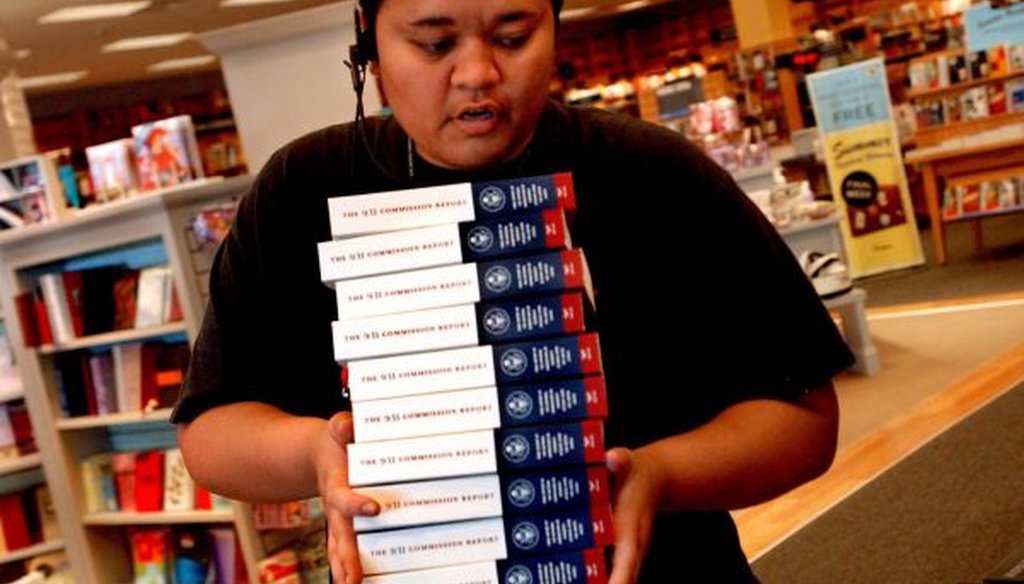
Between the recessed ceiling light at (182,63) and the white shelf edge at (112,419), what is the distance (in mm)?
13621

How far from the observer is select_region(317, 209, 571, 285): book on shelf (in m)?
0.93

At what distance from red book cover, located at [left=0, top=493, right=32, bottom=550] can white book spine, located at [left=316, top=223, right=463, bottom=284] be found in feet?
16.3

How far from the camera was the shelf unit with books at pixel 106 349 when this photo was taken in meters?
4.31

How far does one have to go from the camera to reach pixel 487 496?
0.89 m

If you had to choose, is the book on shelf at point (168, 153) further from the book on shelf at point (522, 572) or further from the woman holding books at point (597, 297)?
the book on shelf at point (522, 572)

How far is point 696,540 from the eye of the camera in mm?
1086

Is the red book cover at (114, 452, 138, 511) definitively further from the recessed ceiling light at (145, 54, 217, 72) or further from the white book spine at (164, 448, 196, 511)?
the recessed ceiling light at (145, 54, 217, 72)

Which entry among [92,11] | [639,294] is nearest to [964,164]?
[639,294]

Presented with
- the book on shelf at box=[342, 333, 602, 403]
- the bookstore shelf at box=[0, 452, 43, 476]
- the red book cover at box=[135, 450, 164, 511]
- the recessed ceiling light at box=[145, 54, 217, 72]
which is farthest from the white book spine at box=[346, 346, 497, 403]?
the recessed ceiling light at box=[145, 54, 217, 72]

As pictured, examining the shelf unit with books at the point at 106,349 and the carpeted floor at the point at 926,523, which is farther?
the shelf unit with books at the point at 106,349

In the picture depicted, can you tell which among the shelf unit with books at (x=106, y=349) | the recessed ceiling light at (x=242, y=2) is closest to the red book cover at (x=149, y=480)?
the shelf unit with books at (x=106, y=349)

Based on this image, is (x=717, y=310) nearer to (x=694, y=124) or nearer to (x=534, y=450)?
(x=534, y=450)

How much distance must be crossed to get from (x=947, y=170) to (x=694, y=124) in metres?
2.02

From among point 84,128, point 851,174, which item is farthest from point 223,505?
point 84,128
